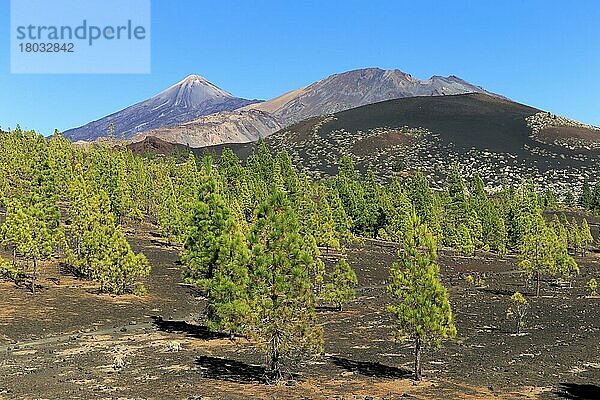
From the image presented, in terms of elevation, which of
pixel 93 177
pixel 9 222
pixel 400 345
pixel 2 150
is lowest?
pixel 400 345

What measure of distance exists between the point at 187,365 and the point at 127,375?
4083mm

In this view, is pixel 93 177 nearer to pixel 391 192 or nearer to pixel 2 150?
pixel 2 150

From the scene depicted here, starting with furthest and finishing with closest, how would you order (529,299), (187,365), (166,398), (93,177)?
(93,177) → (529,299) → (187,365) → (166,398)

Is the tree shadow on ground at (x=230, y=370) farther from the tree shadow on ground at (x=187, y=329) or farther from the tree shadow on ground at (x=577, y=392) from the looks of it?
the tree shadow on ground at (x=577, y=392)

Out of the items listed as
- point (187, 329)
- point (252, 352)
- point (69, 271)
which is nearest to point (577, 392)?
point (252, 352)

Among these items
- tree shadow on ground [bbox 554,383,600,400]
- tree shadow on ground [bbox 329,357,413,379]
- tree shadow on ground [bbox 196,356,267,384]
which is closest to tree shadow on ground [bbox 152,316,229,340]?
tree shadow on ground [bbox 196,356,267,384]

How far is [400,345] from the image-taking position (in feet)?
136

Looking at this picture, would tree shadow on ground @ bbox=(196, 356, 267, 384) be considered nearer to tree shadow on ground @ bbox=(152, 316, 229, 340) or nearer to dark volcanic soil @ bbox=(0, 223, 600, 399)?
dark volcanic soil @ bbox=(0, 223, 600, 399)

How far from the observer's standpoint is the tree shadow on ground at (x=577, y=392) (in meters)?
27.6

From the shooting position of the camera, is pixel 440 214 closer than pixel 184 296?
No

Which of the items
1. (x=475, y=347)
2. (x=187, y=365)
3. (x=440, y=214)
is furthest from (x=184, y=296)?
(x=440, y=214)

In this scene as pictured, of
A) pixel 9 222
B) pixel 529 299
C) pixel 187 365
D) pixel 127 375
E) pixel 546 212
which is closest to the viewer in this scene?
pixel 127 375

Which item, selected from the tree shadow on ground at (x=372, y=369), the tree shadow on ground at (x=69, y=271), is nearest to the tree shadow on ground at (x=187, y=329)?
the tree shadow on ground at (x=372, y=369)

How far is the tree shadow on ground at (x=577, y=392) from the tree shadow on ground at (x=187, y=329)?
25.0 metres
